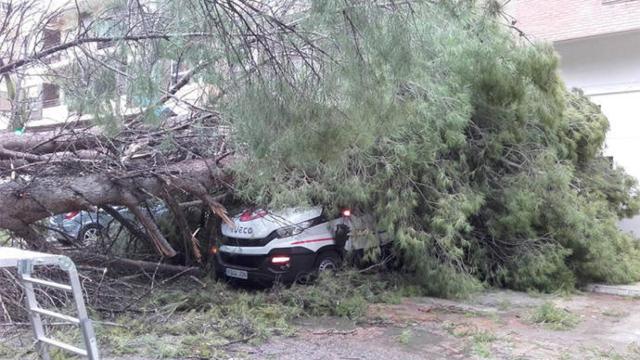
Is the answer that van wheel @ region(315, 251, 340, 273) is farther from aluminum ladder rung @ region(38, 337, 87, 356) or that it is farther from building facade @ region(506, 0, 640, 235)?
building facade @ region(506, 0, 640, 235)

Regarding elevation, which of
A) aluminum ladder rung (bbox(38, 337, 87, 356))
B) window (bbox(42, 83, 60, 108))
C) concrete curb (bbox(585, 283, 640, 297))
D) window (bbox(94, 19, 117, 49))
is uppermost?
window (bbox(94, 19, 117, 49))

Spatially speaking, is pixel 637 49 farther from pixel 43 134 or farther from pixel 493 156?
pixel 43 134

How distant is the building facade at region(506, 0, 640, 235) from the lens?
44.7ft

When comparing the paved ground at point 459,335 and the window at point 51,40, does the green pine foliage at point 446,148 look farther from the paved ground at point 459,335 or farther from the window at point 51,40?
the window at point 51,40

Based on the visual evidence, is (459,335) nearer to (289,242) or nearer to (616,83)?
(289,242)

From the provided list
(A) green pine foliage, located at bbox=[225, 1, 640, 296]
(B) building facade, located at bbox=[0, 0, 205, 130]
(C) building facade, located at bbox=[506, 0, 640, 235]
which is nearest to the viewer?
(A) green pine foliage, located at bbox=[225, 1, 640, 296]

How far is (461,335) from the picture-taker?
7.23m

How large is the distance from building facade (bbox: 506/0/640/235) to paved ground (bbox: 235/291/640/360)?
18.8ft

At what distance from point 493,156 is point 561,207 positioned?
128 cm

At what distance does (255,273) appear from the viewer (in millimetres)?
9055

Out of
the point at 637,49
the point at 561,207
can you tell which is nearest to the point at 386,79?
the point at 561,207

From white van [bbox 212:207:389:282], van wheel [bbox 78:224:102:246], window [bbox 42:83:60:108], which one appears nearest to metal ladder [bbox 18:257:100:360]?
window [bbox 42:83:60:108]

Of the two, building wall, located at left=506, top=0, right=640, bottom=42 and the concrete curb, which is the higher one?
building wall, located at left=506, top=0, right=640, bottom=42

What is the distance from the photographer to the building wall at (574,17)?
1352cm
